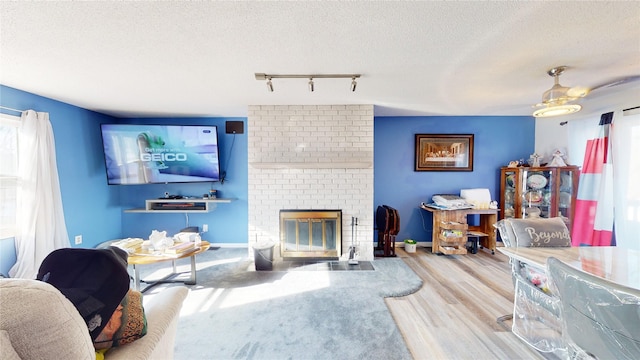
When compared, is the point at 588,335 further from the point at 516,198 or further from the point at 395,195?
the point at 516,198

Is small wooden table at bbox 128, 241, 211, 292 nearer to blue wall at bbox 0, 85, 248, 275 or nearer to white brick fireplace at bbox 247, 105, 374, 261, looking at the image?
white brick fireplace at bbox 247, 105, 374, 261

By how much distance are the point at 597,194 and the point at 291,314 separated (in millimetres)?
3814

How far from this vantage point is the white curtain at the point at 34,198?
2434 mm

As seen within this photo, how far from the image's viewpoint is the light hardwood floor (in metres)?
1.63

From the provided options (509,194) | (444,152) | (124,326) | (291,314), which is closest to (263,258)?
(291,314)

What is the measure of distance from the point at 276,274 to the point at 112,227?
289 centimetres

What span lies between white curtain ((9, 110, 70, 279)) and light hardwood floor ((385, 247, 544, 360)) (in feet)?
12.1

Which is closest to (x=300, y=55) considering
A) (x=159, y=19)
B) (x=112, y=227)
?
(x=159, y=19)

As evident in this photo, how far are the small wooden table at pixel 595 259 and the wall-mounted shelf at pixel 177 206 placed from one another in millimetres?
3493

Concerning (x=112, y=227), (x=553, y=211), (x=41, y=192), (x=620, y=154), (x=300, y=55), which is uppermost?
(x=300, y=55)

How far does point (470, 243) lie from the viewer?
3.81 m

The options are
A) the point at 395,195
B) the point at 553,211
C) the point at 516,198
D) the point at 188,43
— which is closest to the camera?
the point at 188,43

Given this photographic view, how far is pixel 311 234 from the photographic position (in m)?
3.18

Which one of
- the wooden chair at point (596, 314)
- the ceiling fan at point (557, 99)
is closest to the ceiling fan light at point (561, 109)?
the ceiling fan at point (557, 99)
